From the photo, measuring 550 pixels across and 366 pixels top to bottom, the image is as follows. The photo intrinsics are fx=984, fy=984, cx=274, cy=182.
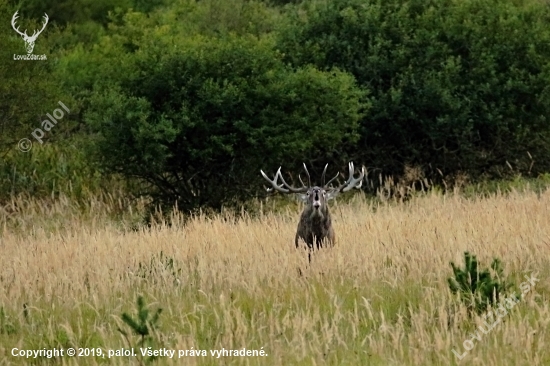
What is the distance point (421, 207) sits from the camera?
55.0 ft

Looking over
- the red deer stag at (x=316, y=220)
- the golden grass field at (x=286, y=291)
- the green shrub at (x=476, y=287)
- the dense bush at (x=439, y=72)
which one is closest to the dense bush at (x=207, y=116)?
the dense bush at (x=439, y=72)

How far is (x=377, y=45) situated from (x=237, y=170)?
17.5ft

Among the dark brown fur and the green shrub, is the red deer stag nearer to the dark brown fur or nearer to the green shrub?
the dark brown fur

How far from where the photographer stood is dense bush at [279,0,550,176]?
22.9m

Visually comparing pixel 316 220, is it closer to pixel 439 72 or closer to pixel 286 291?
pixel 286 291

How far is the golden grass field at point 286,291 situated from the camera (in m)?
8.15

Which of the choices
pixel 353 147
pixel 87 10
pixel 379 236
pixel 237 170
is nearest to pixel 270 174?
pixel 237 170

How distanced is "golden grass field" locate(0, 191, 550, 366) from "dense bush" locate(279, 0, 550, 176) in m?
7.66

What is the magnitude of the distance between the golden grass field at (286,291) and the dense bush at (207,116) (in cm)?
408

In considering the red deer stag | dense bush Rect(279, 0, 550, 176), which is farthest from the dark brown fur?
dense bush Rect(279, 0, 550, 176)

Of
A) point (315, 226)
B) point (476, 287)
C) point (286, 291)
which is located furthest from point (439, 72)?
point (476, 287)

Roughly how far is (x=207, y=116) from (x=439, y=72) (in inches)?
245

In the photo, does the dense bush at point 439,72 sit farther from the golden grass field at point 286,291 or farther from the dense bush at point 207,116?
the golden grass field at point 286,291

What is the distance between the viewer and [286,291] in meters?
10.1
